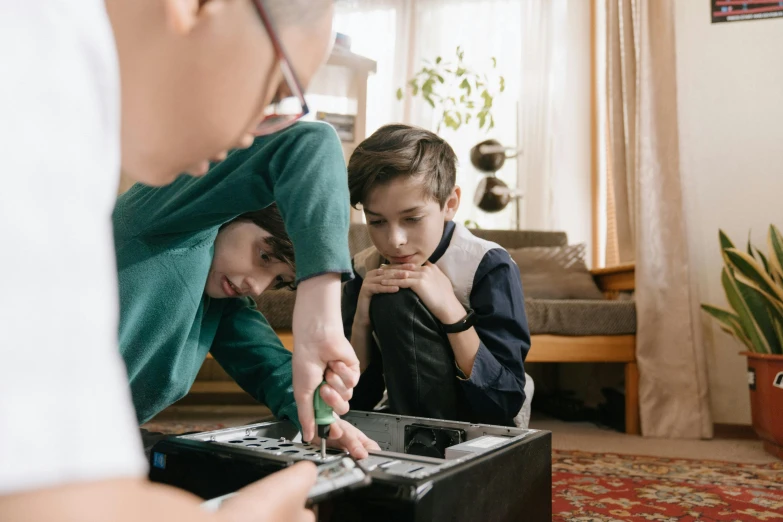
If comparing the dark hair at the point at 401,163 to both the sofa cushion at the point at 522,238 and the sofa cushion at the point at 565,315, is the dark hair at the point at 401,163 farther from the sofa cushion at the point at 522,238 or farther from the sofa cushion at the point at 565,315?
the sofa cushion at the point at 522,238

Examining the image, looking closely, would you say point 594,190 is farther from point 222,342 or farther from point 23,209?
point 23,209

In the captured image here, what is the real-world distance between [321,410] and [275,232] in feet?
0.99

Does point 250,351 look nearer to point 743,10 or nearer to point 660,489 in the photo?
point 660,489

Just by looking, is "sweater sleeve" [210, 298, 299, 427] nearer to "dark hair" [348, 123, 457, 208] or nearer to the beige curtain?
"dark hair" [348, 123, 457, 208]

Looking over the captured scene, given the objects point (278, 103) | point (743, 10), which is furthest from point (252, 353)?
point (743, 10)

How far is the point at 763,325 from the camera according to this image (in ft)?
5.46

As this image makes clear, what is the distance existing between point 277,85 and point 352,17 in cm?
324

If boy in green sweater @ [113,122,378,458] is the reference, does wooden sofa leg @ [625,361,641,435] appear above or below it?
below

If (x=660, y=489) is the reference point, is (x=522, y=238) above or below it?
above

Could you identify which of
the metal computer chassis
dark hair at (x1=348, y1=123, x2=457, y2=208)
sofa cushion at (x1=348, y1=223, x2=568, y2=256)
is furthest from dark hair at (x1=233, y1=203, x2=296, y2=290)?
sofa cushion at (x1=348, y1=223, x2=568, y2=256)

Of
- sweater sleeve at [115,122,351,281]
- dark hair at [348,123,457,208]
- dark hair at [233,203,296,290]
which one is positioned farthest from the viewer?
dark hair at [348,123,457,208]

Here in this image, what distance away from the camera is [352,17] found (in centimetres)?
329

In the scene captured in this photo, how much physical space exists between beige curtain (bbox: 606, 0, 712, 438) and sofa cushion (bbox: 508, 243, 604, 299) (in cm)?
26

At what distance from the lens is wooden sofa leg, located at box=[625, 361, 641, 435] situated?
1.98m
